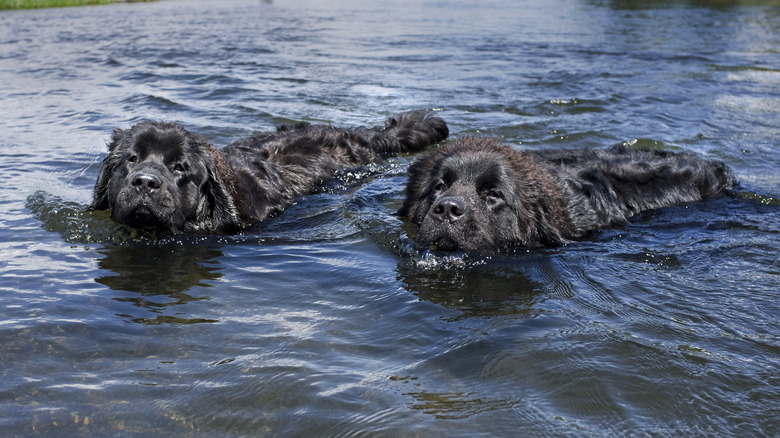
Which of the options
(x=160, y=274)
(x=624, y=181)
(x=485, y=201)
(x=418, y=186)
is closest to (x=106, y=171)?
(x=160, y=274)

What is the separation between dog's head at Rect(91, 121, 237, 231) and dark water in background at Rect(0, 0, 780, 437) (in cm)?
24

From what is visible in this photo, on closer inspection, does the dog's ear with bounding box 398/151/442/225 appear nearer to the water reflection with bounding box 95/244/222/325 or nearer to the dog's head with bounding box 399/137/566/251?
the dog's head with bounding box 399/137/566/251

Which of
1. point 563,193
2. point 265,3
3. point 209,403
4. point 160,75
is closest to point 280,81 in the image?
point 160,75

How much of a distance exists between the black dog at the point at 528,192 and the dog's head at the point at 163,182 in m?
1.75

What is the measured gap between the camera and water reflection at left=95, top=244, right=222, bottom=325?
485cm

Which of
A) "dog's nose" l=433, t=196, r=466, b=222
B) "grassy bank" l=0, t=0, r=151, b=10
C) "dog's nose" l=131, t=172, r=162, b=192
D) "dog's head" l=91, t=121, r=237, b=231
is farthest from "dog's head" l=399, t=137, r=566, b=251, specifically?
"grassy bank" l=0, t=0, r=151, b=10

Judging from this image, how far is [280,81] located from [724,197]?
900cm

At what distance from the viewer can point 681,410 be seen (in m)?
3.58

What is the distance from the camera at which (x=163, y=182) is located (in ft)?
20.2

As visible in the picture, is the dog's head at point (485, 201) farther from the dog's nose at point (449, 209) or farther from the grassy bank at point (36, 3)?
the grassy bank at point (36, 3)

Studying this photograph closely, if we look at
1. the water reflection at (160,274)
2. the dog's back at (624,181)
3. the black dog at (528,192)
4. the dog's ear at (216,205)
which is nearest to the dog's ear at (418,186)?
the black dog at (528,192)

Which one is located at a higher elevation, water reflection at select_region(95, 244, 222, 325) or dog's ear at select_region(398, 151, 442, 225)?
dog's ear at select_region(398, 151, 442, 225)

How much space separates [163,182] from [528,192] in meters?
3.03

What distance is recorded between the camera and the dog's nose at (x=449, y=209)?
218 inches
